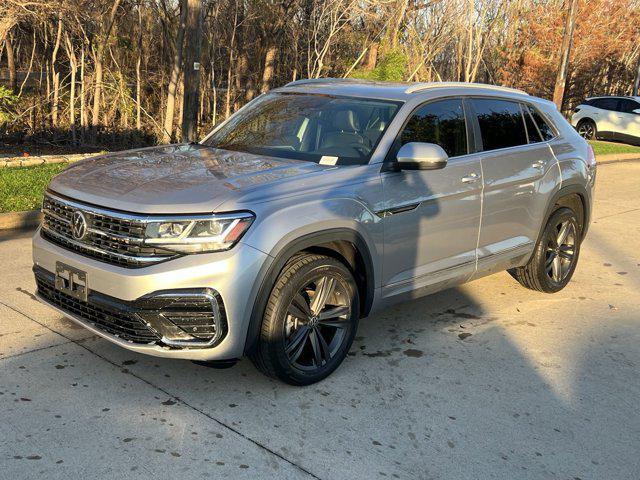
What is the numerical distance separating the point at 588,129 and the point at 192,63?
1783 centimetres

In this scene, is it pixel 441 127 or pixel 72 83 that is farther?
pixel 72 83

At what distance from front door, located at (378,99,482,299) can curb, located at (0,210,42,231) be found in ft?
15.9

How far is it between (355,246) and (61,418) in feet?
6.13

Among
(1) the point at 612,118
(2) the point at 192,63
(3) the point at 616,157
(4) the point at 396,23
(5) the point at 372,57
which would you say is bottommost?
(3) the point at 616,157

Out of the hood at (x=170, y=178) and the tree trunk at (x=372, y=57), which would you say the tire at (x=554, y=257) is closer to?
the hood at (x=170, y=178)

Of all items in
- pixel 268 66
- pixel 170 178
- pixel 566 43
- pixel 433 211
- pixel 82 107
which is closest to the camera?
pixel 170 178

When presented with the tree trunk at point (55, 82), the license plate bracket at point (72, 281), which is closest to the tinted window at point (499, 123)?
the license plate bracket at point (72, 281)

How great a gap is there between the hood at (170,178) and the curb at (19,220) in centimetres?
360

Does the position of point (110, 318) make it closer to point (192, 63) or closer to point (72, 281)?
point (72, 281)

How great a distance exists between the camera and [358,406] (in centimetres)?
411

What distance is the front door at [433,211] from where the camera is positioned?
4594mm

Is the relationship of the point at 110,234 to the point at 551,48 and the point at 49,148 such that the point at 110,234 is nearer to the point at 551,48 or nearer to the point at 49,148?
the point at 49,148

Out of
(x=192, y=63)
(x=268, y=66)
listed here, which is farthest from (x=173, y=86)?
(x=268, y=66)

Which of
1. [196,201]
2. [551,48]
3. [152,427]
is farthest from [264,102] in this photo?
[551,48]
